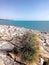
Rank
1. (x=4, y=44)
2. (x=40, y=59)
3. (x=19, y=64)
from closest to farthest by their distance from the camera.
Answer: (x=19, y=64) → (x=40, y=59) → (x=4, y=44)

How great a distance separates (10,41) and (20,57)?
218cm

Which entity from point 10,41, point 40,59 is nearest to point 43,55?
point 40,59

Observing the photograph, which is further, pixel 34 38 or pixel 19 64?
pixel 34 38

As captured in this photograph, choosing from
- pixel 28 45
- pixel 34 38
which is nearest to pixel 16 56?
pixel 28 45

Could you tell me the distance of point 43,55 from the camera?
9.38 meters

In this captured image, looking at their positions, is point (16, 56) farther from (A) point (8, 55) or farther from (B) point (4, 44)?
(B) point (4, 44)

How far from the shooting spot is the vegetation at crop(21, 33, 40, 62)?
849cm

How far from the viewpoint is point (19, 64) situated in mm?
8359

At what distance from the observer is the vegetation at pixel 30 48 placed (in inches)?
334

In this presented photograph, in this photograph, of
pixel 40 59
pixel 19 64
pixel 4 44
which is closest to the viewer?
pixel 19 64

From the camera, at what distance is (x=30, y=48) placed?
29.3 feet

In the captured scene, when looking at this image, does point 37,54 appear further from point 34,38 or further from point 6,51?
point 6,51

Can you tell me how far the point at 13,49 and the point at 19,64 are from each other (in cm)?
106

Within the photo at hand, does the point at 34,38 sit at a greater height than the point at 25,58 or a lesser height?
greater
